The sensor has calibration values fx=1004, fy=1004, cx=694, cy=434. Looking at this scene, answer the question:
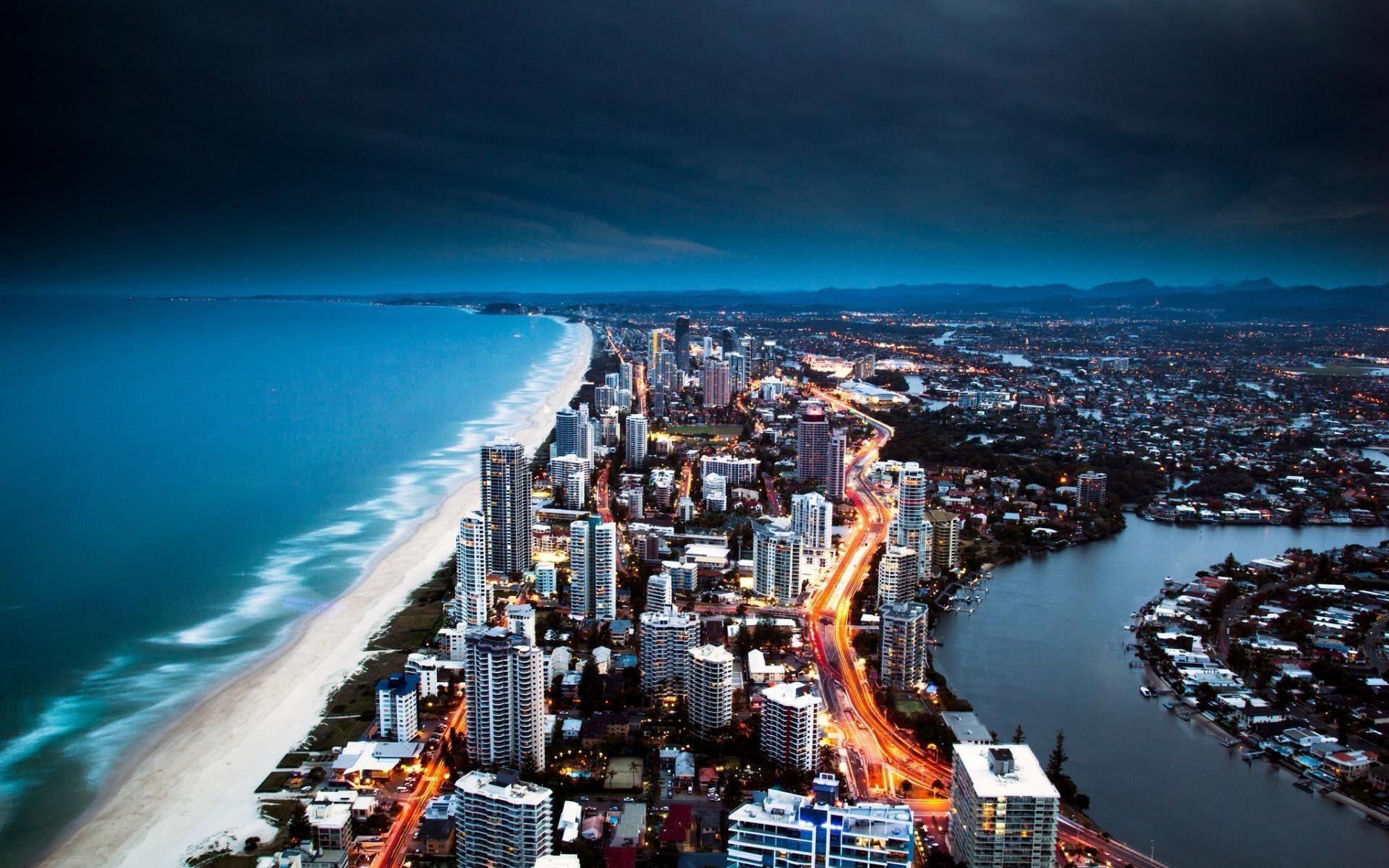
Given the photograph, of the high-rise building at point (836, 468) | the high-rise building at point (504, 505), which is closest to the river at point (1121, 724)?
the high-rise building at point (836, 468)

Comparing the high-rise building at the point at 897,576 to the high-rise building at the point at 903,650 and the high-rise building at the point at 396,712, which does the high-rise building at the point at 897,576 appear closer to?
the high-rise building at the point at 903,650

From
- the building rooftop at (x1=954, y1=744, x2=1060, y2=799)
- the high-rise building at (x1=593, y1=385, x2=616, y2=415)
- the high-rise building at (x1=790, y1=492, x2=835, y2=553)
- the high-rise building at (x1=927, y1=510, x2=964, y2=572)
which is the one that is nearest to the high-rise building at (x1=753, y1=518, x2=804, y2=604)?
the high-rise building at (x1=790, y1=492, x2=835, y2=553)

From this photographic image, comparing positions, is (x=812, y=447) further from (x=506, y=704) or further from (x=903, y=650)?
(x=506, y=704)

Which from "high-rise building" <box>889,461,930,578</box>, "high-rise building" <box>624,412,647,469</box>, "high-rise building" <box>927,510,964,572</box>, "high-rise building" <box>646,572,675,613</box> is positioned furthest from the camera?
"high-rise building" <box>624,412,647,469</box>

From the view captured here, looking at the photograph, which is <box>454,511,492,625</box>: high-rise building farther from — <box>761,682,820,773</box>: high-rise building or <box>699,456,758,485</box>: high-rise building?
<box>699,456,758,485</box>: high-rise building

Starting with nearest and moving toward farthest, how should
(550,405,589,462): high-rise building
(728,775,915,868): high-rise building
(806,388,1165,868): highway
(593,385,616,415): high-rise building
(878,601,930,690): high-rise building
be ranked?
(728,775,915,868): high-rise building → (806,388,1165,868): highway → (878,601,930,690): high-rise building → (550,405,589,462): high-rise building → (593,385,616,415): high-rise building

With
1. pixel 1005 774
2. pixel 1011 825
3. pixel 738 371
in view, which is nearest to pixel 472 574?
pixel 1005 774
